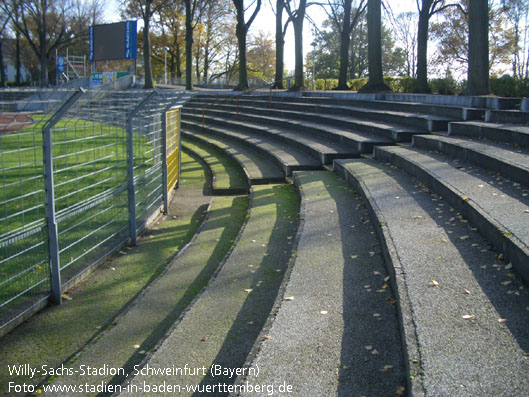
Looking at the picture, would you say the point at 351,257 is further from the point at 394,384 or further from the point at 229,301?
the point at 394,384

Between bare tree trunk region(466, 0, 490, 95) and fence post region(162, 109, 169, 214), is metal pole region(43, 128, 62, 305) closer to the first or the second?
fence post region(162, 109, 169, 214)

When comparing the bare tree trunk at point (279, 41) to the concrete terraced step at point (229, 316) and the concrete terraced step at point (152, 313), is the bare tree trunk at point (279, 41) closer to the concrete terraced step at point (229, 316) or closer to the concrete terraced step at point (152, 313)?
the concrete terraced step at point (152, 313)

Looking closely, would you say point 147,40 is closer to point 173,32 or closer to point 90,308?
point 173,32

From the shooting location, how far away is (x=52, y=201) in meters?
5.43

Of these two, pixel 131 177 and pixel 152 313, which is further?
pixel 131 177

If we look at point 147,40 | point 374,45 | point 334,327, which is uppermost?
point 147,40

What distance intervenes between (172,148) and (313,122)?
6.28 metres

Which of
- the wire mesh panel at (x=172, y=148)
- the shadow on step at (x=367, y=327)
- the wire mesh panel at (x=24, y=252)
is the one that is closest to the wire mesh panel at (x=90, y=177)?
the wire mesh panel at (x=24, y=252)

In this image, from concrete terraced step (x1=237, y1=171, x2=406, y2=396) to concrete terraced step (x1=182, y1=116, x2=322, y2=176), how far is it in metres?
5.25

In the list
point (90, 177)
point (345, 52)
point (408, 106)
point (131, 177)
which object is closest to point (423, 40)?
point (345, 52)

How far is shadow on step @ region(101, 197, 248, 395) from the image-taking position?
425 cm

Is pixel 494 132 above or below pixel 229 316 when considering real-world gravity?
above

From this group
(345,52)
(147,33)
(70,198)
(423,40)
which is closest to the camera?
(70,198)

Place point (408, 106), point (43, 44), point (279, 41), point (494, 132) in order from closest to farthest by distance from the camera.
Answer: point (494, 132), point (408, 106), point (279, 41), point (43, 44)
